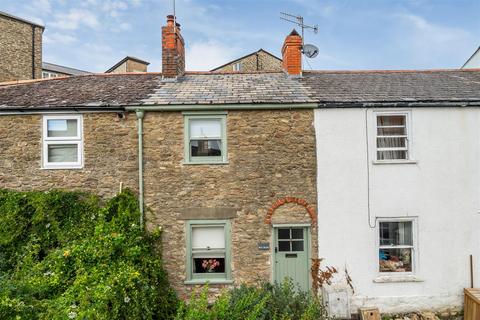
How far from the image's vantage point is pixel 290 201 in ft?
28.8

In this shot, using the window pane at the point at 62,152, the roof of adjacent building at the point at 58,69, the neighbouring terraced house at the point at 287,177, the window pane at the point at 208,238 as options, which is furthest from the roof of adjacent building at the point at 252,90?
the roof of adjacent building at the point at 58,69

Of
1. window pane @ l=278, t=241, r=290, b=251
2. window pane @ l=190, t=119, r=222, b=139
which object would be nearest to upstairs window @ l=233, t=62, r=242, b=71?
window pane @ l=190, t=119, r=222, b=139

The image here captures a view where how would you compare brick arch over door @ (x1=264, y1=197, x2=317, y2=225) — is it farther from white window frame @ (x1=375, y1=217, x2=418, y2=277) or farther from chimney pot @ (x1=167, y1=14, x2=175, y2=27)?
chimney pot @ (x1=167, y1=14, x2=175, y2=27)

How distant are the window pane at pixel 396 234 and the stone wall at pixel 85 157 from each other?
7.67 metres

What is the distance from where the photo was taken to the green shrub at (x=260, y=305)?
21.9 ft

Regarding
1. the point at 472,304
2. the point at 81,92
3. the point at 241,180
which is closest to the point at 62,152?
the point at 81,92

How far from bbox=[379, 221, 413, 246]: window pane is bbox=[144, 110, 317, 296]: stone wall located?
2.21 meters

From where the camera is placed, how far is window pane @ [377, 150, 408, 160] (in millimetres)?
9070

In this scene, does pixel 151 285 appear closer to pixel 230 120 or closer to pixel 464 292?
pixel 230 120

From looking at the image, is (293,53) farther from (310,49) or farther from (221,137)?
(221,137)

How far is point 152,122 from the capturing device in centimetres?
896

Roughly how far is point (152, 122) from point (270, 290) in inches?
236

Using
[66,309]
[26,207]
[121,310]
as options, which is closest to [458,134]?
[121,310]

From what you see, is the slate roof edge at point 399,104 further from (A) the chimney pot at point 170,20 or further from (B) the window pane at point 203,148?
(A) the chimney pot at point 170,20
